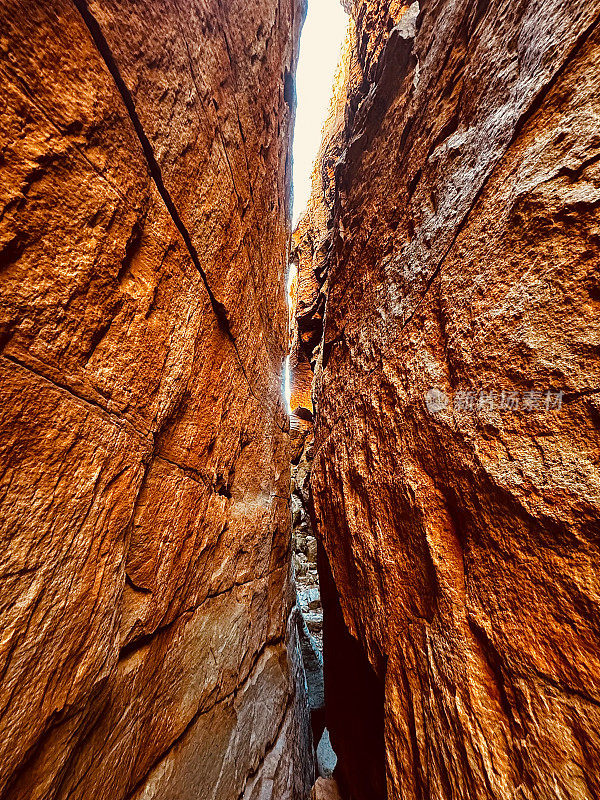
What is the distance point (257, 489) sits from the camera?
426 cm

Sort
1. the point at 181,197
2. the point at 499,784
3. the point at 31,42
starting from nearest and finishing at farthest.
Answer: the point at 31,42 → the point at 499,784 → the point at 181,197

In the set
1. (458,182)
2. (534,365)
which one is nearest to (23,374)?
(534,365)

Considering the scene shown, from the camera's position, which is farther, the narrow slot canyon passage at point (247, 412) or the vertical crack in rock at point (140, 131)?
the vertical crack in rock at point (140, 131)

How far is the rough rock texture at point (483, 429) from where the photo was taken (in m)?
1.61

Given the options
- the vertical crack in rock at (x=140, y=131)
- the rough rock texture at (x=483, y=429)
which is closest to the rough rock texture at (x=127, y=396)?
the vertical crack in rock at (x=140, y=131)

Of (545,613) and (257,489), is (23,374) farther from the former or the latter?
(257,489)

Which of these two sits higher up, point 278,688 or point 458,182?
point 458,182

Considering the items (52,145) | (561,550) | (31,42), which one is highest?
(31,42)

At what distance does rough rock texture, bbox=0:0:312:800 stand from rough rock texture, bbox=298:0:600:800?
1639mm

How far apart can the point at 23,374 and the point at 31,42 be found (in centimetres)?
142

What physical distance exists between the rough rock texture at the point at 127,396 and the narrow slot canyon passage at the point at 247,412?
15 mm

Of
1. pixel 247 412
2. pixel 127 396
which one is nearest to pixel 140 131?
Answer: pixel 127 396

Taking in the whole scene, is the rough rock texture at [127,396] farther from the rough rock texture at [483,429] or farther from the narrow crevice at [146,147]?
the rough rock texture at [483,429]

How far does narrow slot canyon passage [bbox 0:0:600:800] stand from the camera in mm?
1365
